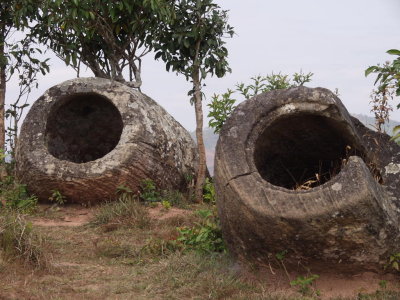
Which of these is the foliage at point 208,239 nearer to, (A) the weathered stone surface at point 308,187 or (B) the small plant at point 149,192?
(A) the weathered stone surface at point 308,187

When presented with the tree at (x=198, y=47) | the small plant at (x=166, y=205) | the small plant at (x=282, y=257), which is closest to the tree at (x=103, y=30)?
the tree at (x=198, y=47)

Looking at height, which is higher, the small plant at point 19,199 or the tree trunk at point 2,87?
the tree trunk at point 2,87

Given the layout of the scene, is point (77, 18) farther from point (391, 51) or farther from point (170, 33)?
point (391, 51)

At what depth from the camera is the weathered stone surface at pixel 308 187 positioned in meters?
3.77

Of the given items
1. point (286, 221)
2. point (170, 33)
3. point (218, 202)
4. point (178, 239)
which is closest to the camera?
point (286, 221)

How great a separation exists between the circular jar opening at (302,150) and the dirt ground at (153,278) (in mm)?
784

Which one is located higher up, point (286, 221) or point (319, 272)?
point (286, 221)

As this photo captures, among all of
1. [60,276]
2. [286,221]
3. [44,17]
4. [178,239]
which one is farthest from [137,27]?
[286,221]

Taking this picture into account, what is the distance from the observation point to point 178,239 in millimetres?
5430

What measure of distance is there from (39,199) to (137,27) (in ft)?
11.0

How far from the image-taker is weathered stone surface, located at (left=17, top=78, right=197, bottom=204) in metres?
7.55

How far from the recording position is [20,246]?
4.64 meters

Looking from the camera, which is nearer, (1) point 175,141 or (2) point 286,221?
(2) point 286,221

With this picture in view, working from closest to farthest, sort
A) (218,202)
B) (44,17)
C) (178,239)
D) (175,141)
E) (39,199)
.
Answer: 1. (218,202)
2. (178,239)
3. (39,199)
4. (175,141)
5. (44,17)
